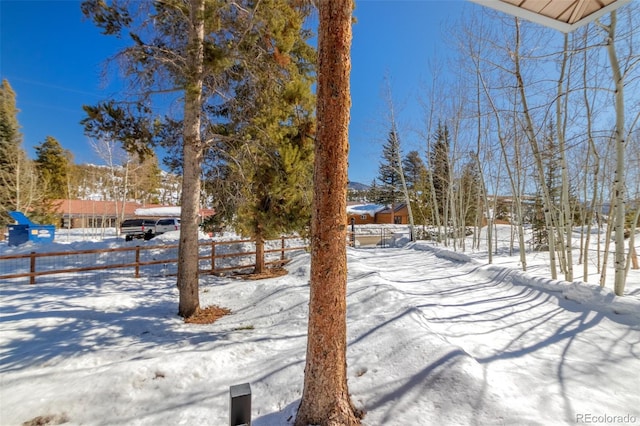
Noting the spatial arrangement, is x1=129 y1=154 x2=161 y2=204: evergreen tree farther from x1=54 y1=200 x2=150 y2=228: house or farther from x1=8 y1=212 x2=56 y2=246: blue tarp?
x1=8 y1=212 x2=56 y2=246: blue tarp

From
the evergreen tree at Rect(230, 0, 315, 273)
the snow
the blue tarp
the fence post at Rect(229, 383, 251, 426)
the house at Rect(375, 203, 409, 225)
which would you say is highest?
the evergreen tree at Rect(230, 0, 315, 273)

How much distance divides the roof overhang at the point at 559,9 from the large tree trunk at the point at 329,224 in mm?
2041

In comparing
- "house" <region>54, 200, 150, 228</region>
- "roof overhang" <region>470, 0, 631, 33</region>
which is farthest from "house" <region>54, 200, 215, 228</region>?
"roof overhang" <region>470, 0, 631, 33</region>

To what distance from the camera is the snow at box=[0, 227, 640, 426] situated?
2.31 meters

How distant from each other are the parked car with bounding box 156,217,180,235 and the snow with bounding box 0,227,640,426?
11.8 metres

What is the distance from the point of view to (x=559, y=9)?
330 centimetres

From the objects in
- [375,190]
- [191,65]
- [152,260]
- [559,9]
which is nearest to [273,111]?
[191,65]

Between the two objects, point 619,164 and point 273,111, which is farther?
point 273,111

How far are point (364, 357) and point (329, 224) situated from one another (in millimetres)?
1902

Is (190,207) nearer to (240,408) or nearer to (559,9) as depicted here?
(240,408)

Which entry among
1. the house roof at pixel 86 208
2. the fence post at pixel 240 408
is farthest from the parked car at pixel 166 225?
the fence post at pixel 240 408

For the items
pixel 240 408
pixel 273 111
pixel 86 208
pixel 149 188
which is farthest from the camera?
pixel 149 188

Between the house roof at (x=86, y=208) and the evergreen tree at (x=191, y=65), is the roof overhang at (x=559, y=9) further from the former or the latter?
the house roof at (x=86, y=208)

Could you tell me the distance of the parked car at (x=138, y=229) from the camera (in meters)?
15.5
